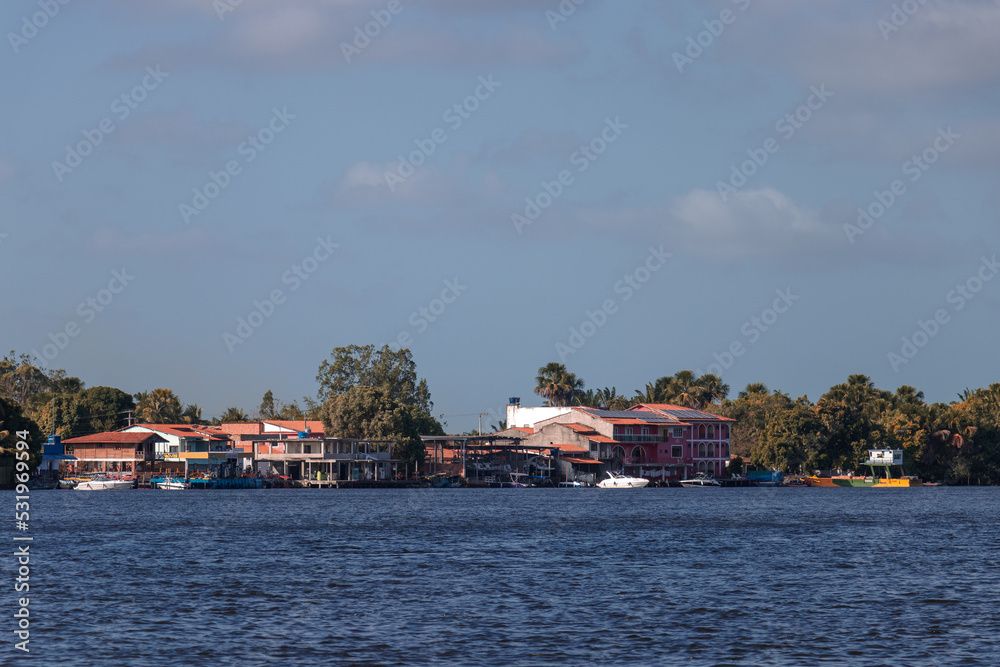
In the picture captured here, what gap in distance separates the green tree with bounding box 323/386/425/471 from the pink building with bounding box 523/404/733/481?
72.5ft

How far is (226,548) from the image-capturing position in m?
56.3

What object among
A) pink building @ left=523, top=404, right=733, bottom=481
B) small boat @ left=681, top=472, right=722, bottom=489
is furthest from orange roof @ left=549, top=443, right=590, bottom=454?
small boat @ left=681, top=472, right=722, bottom=489

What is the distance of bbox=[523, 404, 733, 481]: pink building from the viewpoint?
564 ft

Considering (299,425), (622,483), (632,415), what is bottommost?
(622,483)

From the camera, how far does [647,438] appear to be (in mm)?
176500

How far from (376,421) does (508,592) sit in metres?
116

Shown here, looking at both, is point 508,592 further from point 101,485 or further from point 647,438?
point 647,438

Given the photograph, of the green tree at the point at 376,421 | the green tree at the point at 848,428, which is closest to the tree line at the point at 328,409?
the green tree at the point at 376,421

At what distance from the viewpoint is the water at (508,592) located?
29.6 metres

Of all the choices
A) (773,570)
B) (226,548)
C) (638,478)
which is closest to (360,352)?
(638,478)

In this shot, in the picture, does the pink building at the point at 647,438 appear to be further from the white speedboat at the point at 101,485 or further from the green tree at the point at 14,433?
the green tree at the point at 14,433

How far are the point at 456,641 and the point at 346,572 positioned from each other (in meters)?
16.0

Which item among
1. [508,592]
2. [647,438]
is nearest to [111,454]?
[647,438]

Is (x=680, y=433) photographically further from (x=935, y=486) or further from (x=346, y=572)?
(x=346, y=572)
